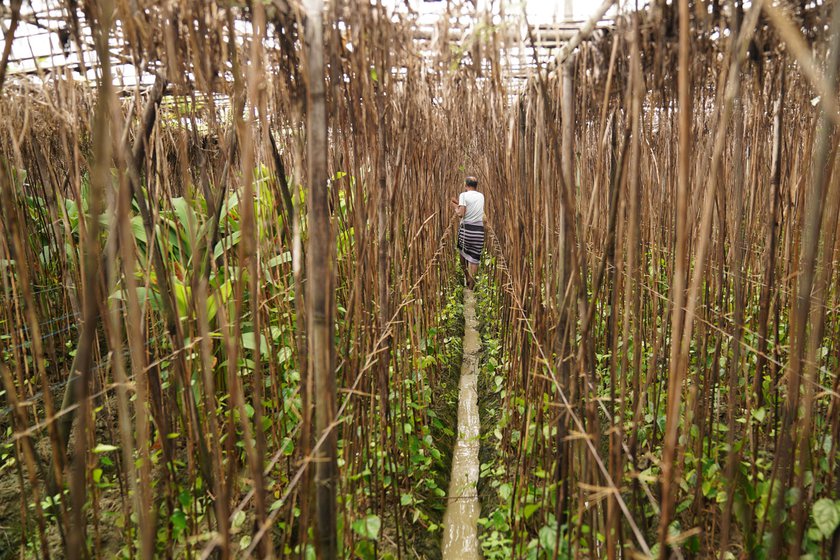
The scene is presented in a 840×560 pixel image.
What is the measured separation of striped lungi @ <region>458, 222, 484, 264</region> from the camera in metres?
4.43

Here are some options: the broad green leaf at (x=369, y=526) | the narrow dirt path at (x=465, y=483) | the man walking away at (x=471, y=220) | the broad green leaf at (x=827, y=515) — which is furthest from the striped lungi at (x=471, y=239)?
the broad green leaf at (x=827, y=515)

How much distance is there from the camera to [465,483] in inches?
79.7

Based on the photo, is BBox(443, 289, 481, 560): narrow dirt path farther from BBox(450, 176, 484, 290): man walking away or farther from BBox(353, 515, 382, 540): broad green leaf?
BBox(450, 176, 484, 290): man walking away

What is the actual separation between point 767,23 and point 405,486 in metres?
1.58

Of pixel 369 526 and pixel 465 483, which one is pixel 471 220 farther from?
pixel 369 526

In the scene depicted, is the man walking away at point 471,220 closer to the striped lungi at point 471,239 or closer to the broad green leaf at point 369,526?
the striped lungi at point 471,239

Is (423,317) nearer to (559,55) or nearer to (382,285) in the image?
(382,285)

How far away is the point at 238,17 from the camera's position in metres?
0.89

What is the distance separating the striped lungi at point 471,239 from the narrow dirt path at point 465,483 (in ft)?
5.14

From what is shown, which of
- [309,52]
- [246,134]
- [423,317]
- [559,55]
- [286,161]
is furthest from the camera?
[423,317]

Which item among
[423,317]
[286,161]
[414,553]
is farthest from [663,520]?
[423,317]

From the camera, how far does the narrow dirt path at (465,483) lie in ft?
5.62

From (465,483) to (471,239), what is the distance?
2788 millimetres

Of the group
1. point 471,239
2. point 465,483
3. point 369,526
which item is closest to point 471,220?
point 471,239
